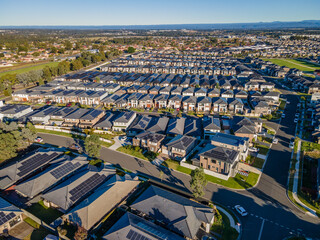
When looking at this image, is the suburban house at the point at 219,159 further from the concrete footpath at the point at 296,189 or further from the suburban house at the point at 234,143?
the concrete footpath at the point at 296,189

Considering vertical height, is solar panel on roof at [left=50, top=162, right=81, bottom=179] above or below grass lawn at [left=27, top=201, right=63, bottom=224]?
above

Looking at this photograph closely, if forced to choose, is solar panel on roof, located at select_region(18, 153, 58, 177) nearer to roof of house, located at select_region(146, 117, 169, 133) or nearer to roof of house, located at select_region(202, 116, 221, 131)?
roof of house, located at select_region(146, 117, 169, 133)

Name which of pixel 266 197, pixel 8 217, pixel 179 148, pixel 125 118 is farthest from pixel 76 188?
pixel 266 197

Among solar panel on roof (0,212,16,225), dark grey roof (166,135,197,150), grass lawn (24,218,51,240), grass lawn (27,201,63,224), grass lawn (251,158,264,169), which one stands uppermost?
dark grey roof (166,135,197,150)

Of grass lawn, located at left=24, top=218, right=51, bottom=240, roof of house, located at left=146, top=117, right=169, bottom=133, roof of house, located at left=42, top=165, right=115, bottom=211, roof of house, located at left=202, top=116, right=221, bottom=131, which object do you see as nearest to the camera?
grass lawn, located at left=24, top=218, right=51, bottom=240

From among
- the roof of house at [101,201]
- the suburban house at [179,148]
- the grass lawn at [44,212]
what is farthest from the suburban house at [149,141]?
the grass lawn at [44,212]

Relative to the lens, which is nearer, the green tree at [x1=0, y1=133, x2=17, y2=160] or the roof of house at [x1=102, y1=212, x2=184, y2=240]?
the roof of house at [x1=102, y1=212, x2=184, y2=240]

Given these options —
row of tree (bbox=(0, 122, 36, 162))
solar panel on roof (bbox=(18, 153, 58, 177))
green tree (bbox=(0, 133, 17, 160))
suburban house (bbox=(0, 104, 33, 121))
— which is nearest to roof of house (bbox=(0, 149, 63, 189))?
solar panel on roof (bbox=(18, 153, 58, 177))
